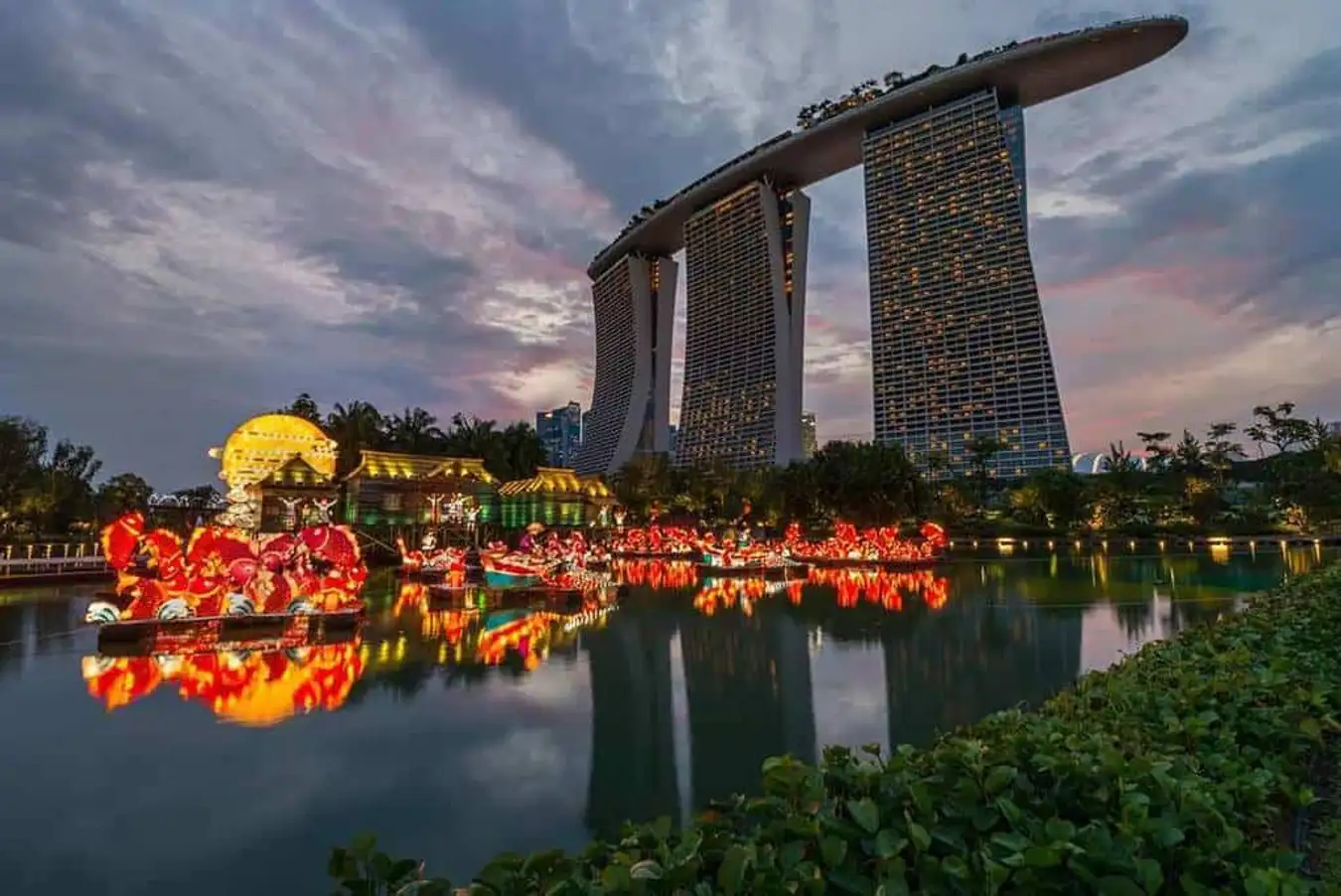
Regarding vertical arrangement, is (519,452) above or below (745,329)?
below

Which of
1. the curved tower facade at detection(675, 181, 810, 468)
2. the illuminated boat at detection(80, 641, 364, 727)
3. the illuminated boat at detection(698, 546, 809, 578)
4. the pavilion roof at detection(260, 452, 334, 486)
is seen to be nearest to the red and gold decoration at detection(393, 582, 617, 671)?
the illuminated boat at detection(80, 641, 364, 727)

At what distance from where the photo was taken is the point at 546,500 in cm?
3803

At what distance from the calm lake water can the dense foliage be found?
2332 centimetres

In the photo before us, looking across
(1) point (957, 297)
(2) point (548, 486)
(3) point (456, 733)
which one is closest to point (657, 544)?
(2) point (548, 486)

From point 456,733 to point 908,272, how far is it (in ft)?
214

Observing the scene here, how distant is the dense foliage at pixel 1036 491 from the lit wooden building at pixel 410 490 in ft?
58.0

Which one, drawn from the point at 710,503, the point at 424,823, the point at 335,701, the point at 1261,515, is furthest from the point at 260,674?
the point at 1261,515

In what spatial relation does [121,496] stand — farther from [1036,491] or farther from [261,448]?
[1036,491]

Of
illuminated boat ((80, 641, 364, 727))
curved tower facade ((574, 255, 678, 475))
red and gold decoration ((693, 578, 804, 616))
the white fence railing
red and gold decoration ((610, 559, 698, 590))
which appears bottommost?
illuminated boat ((80, 641, 364, 727))

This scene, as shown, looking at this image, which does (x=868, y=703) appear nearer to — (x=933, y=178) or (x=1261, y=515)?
(x=1261, y=515)

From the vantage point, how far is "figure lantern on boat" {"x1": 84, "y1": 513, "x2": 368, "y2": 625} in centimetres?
1188

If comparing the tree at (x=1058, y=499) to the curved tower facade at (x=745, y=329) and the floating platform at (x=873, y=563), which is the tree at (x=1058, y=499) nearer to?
the curved tower facade at (x=745, y=329)

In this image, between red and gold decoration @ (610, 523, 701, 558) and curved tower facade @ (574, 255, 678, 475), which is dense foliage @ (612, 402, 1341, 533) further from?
curved tower facade @ (574, 255, 678, 475)

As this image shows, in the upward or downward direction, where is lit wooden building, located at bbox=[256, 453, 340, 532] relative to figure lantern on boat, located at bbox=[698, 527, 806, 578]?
upward
